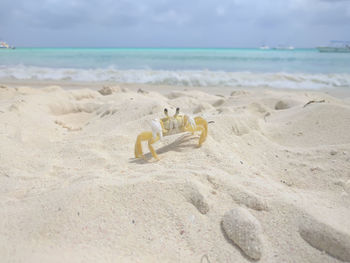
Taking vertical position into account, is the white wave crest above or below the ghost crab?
below

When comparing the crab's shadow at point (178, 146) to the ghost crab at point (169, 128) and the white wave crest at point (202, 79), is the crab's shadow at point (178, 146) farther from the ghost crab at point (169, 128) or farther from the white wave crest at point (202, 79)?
the white wave crest at point (202, 79)

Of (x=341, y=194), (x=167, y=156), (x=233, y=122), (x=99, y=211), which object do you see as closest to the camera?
(x=99, y=211)

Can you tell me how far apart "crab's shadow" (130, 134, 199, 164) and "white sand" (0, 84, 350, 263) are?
0.02 meters

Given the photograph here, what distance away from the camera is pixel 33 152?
10.5ft

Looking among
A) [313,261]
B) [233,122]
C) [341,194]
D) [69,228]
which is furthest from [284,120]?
[69,228]

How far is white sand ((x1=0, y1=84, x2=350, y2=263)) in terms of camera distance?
1542mm

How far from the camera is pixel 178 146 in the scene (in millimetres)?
2953

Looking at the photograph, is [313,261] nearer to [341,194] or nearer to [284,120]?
[341,194]

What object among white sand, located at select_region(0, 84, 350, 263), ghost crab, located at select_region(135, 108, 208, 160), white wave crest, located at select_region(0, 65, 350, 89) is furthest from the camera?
white wave crest, located at select_region(0, 65, 350, 89)

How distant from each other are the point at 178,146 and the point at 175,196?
1103 mm

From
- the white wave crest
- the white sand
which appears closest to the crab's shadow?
the white sand

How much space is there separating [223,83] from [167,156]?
977cm

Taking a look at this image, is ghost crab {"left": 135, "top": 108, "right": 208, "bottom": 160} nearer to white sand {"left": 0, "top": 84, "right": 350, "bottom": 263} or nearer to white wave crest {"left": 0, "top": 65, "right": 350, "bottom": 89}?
white sand {"left": 0, "top": 84, "right": 350, "bottom": 263}

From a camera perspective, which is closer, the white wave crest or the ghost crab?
the ghost crab
